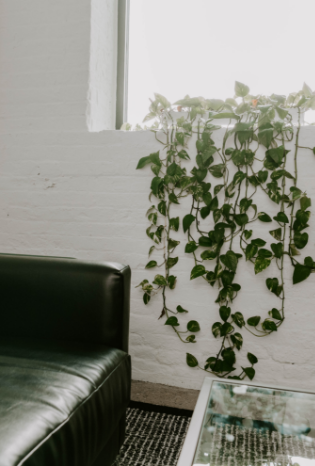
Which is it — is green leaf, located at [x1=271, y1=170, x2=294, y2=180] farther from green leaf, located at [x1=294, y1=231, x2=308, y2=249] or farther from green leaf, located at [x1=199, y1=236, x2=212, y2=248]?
green leaf, located at [x1=199, y1=236, x2=212, y2=248]

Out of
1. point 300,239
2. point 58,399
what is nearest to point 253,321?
point 300,239

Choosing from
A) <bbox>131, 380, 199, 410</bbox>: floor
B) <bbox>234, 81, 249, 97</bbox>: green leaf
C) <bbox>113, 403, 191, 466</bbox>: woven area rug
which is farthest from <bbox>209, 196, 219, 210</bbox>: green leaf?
<bbox>113, 403, 191, 466</bbox>: woven area rug

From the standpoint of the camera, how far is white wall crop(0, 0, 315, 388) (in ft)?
5.16

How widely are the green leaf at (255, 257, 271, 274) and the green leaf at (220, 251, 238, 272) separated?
0.28 feet

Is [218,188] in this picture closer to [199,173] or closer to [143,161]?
[199,173]

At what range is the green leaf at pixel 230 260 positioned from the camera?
1.55 meters

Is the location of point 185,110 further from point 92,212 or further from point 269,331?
point 269,331

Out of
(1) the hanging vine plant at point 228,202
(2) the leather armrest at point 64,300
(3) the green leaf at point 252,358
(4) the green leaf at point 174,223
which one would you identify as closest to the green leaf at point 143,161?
(1) the hanging vine plant at point 228,202

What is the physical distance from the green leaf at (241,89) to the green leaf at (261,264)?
2.27 ft

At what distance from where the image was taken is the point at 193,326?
64.1 inches

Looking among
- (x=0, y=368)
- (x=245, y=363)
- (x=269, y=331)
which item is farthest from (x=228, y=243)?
(x=0, y=368)

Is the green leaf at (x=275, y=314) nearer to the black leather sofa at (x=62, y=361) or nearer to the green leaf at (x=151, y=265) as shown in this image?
the green leaf at (x=151, y=265)

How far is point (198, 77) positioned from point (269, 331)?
1.26 m

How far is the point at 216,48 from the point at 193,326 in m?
1.35
